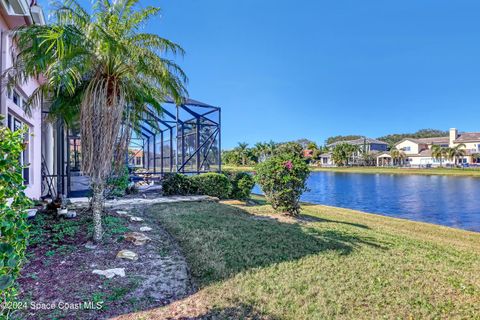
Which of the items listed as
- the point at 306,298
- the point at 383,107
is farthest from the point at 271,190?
the point at 383,107

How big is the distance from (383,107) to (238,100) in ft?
143

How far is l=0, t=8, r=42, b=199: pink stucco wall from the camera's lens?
5.25 metres

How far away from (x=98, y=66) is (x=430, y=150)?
72610 millimetres

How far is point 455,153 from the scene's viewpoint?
55094 millimetres

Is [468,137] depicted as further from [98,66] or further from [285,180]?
[98,66]

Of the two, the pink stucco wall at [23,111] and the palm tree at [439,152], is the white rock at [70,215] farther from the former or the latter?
the palm tree at [439,152]

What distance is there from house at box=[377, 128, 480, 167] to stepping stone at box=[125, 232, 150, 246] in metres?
65.6

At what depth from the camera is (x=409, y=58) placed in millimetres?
36312

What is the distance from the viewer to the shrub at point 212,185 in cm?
1158

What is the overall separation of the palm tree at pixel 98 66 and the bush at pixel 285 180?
4343 mm

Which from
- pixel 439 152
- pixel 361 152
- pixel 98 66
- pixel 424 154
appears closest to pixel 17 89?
pixel 98 66

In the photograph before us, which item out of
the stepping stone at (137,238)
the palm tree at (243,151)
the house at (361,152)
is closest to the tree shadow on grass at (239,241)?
the stepping stone at (137,238)

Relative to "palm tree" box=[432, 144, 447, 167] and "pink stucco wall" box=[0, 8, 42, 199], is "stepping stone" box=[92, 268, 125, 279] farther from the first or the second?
"palm tree" box=[432, 144, 447, 167]

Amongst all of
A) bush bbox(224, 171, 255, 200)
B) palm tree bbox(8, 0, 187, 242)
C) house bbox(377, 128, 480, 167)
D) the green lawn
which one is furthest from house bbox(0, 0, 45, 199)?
house bbox(377, 128, 480, 167)
